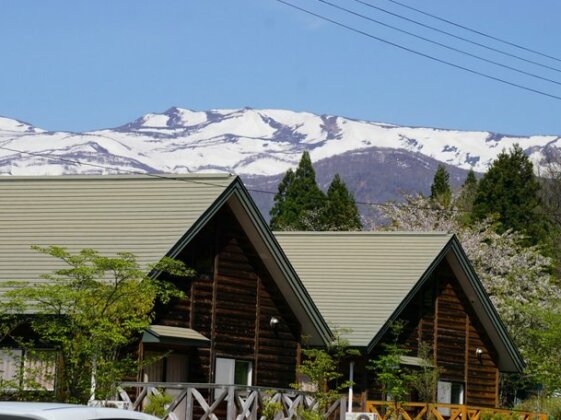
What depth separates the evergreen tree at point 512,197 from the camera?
7969 centimetres

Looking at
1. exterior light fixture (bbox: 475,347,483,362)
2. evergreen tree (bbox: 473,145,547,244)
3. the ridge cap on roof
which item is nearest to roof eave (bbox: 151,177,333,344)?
the ridge cap on roof

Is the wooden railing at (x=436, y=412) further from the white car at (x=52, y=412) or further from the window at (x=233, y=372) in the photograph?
the white car at (x=52, y=412)

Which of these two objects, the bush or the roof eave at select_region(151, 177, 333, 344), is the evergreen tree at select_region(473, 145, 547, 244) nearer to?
the bush

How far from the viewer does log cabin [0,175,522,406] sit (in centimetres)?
3203

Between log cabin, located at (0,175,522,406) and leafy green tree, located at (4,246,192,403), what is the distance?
3.95 meters

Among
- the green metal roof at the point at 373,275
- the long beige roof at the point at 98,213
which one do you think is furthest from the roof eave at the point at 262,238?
the green metal roof at the point at 373,275

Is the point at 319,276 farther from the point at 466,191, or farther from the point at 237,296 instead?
the point at 466,191

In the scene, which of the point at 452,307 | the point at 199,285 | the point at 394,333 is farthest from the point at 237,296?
the point at 452,307

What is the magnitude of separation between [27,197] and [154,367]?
201 inches

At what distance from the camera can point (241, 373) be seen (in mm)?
35344

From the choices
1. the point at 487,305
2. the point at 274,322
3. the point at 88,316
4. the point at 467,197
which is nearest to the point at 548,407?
the point at 487,305

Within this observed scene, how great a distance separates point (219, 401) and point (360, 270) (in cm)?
1355

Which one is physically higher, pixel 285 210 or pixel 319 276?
pixel 285 210

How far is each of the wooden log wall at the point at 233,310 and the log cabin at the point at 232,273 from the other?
2 centimetres
